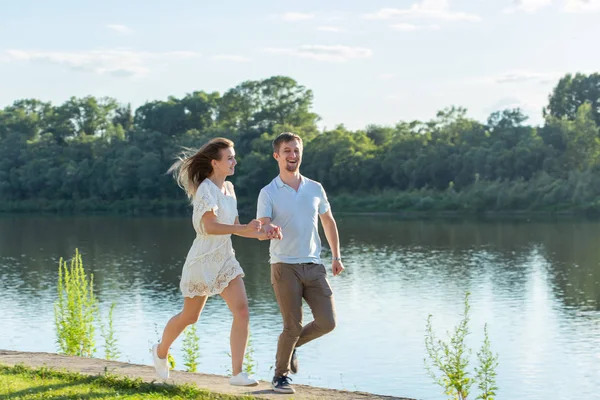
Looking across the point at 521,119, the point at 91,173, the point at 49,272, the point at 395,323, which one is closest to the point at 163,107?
the point at 91,173

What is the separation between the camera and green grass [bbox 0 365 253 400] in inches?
251

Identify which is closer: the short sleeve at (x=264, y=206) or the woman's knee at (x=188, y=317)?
the short sleeve at (x=264, y=206)

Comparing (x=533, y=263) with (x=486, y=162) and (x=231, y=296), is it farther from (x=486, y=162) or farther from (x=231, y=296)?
(x=486, y=162)

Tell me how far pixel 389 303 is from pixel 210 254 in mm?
17358

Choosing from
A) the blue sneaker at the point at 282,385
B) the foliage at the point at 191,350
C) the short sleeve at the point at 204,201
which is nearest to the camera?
the short sleeve at the point at 204,201

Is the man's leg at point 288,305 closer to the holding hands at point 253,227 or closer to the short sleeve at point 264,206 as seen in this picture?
the short sleeve at point 264,206

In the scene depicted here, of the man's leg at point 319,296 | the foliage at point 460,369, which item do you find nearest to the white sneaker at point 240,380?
the man's leg at point 319,296

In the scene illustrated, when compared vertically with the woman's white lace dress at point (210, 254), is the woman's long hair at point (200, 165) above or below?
above

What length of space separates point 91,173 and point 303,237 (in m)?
83.1

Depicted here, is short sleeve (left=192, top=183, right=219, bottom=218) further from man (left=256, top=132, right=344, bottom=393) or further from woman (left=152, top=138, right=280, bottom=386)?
man (left=256, top=132, right=344, bottom=393)

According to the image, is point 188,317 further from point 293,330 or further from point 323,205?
point 323,205

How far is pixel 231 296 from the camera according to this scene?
21.8ft

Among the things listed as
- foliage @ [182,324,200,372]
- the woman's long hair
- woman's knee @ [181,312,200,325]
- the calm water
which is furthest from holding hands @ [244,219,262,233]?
the calm water

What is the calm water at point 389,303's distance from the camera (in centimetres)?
1567
